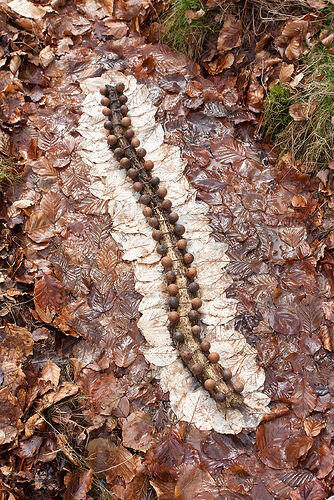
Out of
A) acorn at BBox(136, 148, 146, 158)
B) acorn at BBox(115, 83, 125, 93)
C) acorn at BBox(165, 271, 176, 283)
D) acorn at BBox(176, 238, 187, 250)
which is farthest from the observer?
acorn at BBox(115, 83, 125, 93)

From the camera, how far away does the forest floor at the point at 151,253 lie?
2.60 metres

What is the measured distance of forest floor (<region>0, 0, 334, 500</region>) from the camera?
2598 millimetres

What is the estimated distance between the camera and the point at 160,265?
315 centimetres

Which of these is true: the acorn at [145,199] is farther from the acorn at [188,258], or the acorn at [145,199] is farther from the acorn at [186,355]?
the acorn at [186,355]

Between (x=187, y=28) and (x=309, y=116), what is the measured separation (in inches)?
54.8

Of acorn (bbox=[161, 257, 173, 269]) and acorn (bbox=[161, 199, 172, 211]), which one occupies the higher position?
acorn (bbox=[161, 199, 172, 211])

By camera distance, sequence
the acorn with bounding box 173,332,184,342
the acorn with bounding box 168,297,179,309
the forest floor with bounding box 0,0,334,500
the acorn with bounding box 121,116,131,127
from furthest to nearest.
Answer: the acorn with bounding box 121,116,131,127, the acorn with bounding box 168,297,179,309, the acorn with bounding box 173,332,184,342, the forest floor with bounding box 0,0,334,500

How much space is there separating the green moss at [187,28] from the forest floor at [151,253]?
5cm

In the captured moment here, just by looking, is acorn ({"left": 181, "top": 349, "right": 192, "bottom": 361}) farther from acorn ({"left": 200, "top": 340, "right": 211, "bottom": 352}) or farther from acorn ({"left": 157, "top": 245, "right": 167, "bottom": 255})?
acorn ({"left": 157, "top": 245, "right": 167, "bottom": 255})

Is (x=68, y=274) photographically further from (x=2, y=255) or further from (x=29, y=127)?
(x=29, y=127)

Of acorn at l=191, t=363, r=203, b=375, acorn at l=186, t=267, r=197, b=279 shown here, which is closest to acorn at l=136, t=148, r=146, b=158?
acorn at l=186, t=267, r=197, b=279

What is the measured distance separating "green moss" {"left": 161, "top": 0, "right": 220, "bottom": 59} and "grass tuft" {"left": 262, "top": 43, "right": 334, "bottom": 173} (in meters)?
0.89

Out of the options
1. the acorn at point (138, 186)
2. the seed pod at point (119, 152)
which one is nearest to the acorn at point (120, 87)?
the seed pod at point (119, 152)

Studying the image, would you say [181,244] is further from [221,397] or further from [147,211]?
[221,397]
